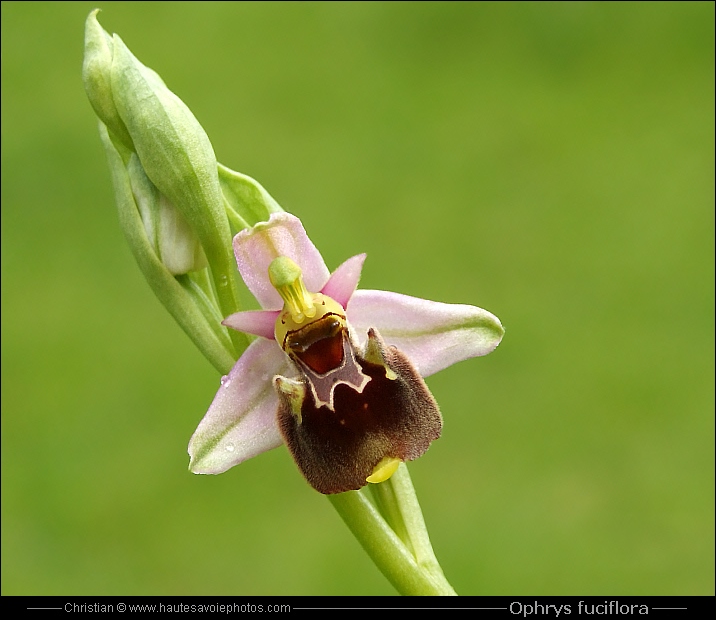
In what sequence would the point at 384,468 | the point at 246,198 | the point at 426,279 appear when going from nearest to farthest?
the point at 384,468 < the point at 246,198 < the point at 426,279


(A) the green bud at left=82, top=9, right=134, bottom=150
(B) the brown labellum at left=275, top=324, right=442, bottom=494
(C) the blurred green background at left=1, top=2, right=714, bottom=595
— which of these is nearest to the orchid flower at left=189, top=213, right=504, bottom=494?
(B) the brown labellum at left=275, top=324, right=442, bottom=494

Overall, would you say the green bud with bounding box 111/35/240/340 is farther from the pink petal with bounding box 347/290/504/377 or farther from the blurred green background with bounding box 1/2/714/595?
the blurred green background with bounding box 1/2/714/595

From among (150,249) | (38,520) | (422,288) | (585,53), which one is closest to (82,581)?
(38,520)

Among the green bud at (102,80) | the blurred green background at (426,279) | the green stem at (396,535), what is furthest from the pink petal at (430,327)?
the blurred green background at (426,279)

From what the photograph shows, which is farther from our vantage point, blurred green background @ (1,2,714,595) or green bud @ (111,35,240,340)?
blurred green background @ (1,2,714,595)

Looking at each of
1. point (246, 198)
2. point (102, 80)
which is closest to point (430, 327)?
point (246, 198)

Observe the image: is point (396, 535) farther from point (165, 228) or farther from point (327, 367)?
point (165, 228)
